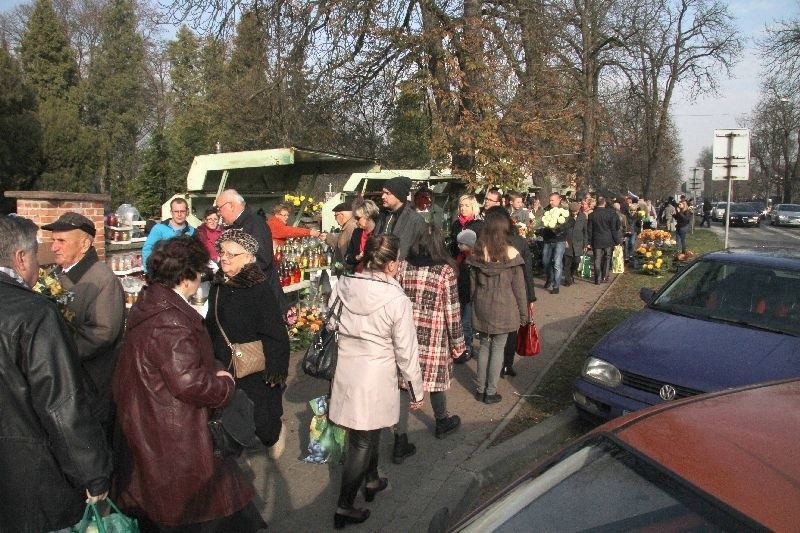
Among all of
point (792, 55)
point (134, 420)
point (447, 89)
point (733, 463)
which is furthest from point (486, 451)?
point (792, 55)

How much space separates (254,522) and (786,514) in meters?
2.45

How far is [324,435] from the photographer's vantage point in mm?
4414

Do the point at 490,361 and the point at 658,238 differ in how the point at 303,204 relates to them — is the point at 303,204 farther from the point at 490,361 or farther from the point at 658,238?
the point at 658,238

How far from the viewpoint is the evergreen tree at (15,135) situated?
802 inches

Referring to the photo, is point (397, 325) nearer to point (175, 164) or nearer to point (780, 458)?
point (780, 458)

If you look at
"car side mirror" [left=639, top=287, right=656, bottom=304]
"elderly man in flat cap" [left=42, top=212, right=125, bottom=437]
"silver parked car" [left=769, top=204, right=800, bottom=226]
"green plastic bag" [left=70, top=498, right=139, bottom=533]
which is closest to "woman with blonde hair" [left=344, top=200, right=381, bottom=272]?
"car side mirror" [left=639, top=287, right=656, bottom=304]

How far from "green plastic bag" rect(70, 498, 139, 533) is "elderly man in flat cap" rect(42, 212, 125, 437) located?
94 cm

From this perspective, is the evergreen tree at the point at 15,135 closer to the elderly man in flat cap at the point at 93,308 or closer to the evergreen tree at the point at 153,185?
the evergreen tree at the point at 153,185

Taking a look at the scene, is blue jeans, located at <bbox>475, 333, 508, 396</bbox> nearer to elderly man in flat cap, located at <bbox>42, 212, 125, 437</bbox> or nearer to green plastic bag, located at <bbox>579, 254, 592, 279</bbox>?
elderly man in flat cap, located at <bbox>42, 212, 125, 437</bbox>

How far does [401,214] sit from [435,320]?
142 centimetres

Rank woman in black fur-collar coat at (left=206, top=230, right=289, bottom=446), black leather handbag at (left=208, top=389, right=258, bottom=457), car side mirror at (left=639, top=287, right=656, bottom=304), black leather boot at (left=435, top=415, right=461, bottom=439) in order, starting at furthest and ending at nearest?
car side mirror at (left=639, top=287, right=656, bottom=304)
black leather boot at (left=435, top=415, right=461, bottom=439)
woman in black fur-collar coat at (left=206, top=230, right=289, bottom=446)
black leather handbag at (left=208, top=389, right=258, bottom=457)

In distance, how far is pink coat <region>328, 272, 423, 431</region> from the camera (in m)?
3.59

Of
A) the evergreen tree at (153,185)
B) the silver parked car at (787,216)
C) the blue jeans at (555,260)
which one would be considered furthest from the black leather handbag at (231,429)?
the silver parked car at (787,216)

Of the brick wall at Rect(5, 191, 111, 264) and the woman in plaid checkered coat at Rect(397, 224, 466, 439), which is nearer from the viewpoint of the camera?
the woman in plaid checkered coat at Rect(397, 224, 466, 439)
